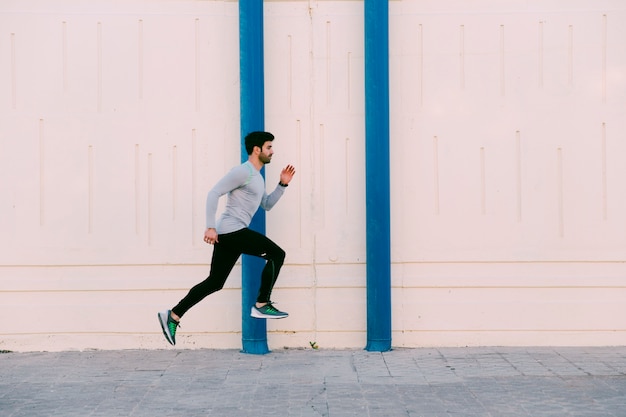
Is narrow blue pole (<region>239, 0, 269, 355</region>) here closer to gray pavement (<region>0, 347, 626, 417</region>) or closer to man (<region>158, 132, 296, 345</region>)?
man (<region>158, 132, 296, 345</region>)

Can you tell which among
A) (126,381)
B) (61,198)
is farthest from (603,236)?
(61,198)

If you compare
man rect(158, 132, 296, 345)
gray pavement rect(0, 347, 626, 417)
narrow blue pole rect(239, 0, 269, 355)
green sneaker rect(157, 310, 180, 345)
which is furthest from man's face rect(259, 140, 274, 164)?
gray pavement rect(0, 347, 626, 417)

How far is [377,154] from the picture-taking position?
827 centimetres

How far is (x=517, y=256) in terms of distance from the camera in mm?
8570

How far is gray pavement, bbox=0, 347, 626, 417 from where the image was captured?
626 cm

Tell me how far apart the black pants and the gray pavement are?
583 millimetres

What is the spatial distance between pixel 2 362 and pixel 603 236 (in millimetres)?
5389

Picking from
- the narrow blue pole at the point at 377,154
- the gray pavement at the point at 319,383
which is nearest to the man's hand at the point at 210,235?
the gray pavement at the point at 319,383

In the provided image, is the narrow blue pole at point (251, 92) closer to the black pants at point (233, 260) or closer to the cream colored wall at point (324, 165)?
the cream colored wall at point (324, 165)

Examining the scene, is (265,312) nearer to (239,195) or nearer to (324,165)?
(239,195)

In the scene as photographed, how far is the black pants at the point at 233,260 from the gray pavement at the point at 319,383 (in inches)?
23.0

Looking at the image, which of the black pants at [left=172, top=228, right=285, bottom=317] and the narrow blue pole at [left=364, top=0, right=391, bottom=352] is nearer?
the black pants at [left=172, top=228, right=285, bottom=317]

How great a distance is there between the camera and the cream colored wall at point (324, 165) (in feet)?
28.1

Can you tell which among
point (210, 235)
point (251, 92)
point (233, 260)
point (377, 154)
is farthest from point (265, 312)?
point (251, 92)
